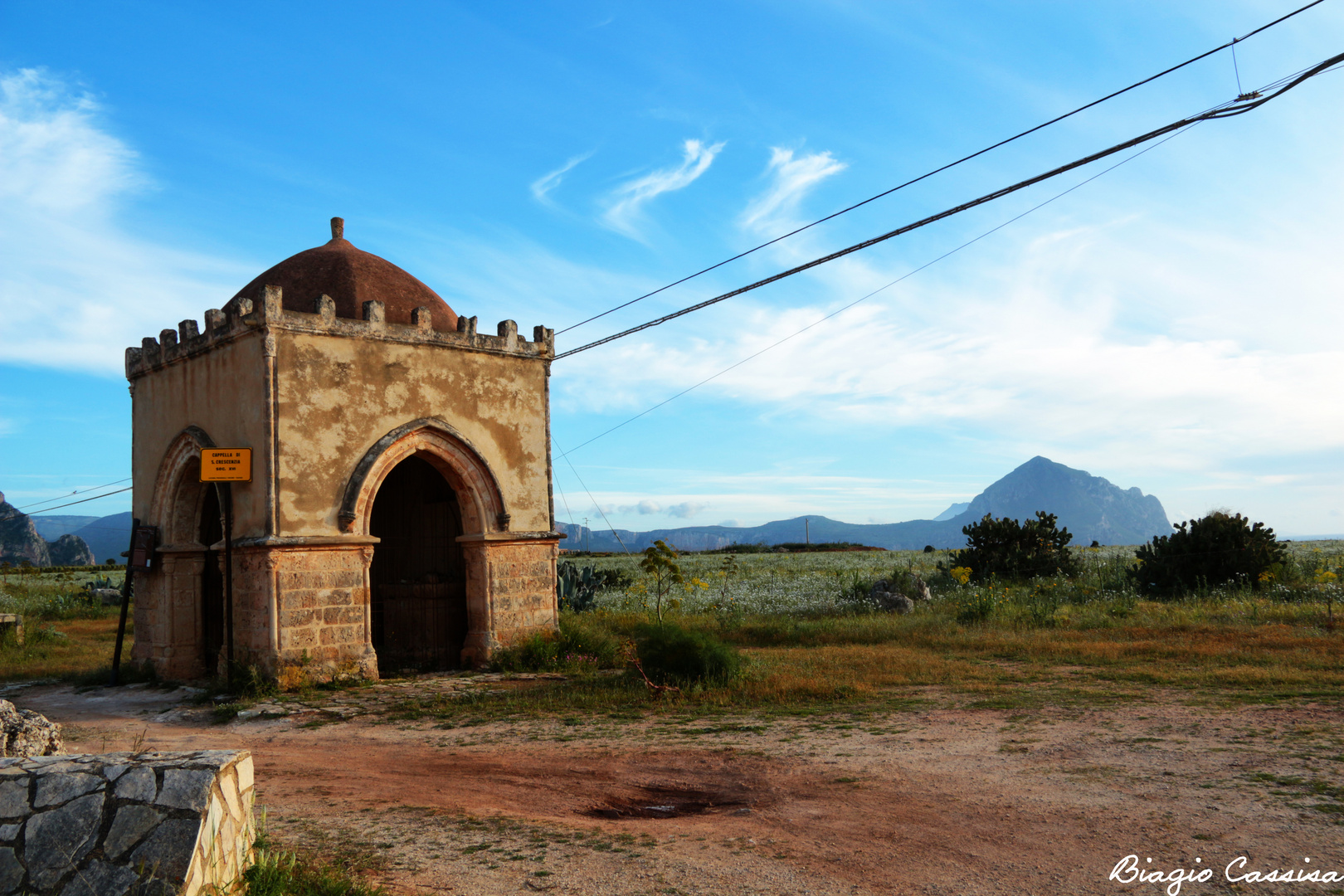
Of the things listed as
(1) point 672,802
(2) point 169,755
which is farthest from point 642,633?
(2) point 169,755

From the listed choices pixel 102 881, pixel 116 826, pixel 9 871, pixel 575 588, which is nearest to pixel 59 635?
pixel 575 588

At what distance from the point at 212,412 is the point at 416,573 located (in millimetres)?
4490

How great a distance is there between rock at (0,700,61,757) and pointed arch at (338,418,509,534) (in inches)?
236

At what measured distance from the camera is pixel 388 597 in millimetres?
15164

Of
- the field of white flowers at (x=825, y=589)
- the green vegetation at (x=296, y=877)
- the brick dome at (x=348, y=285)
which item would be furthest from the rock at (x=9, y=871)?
the field of white flowers at (x=825, y=589)

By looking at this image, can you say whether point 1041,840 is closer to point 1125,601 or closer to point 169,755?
point 169,755

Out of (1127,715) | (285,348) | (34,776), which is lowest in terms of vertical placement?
(1127,715)

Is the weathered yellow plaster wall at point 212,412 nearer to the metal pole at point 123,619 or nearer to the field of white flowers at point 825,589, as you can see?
the metal pole at point 123,619

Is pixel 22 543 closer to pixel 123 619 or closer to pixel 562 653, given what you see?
pixel 123 619

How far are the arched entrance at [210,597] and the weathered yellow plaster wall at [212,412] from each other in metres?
0.71

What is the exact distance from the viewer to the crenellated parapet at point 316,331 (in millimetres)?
12219

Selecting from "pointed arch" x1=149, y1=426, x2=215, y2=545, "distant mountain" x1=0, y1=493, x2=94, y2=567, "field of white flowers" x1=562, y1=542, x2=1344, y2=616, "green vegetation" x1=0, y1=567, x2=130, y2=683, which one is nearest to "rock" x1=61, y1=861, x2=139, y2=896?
"pointed arch" x1=149, y1=426, x2=215, y2=545

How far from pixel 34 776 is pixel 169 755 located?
0.54 m

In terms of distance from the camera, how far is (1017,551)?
23.4m
